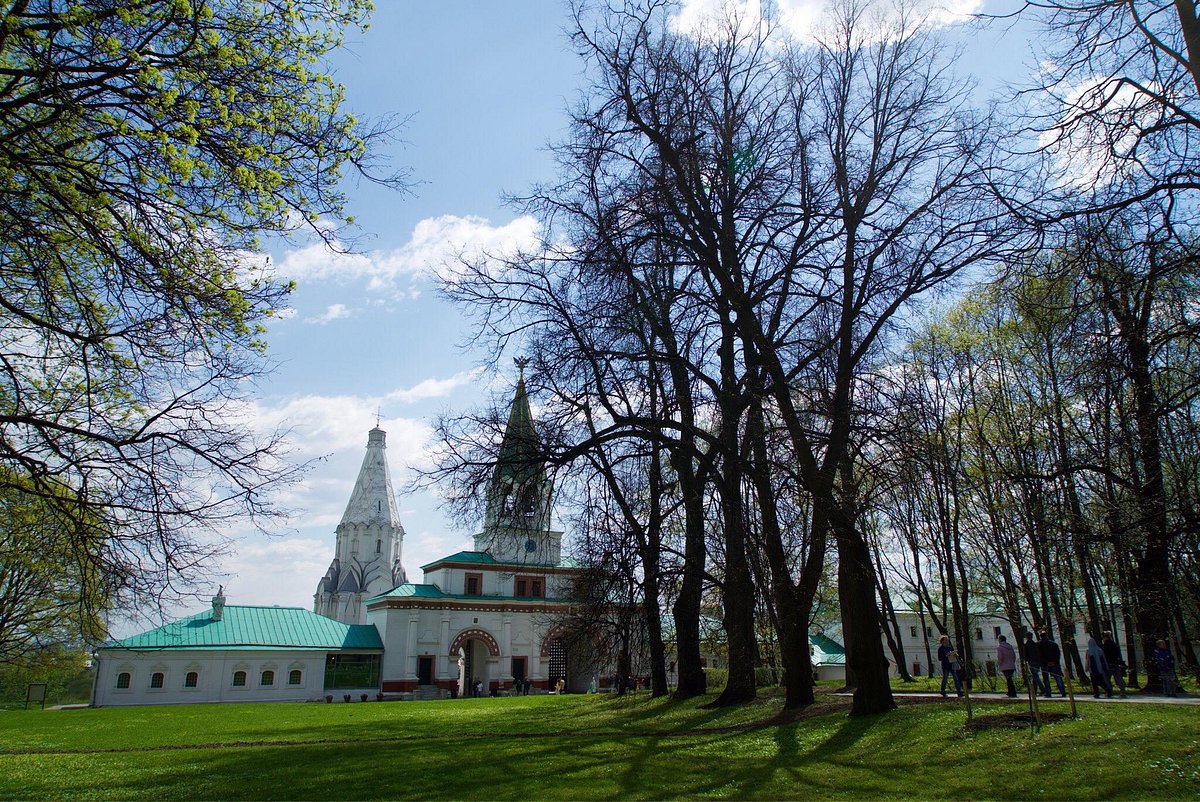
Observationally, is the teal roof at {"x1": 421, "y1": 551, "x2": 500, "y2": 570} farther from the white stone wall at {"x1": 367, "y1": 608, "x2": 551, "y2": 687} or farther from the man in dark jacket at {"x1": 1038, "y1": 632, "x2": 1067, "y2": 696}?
the man in dark jacket at {"x1": 1038, "y1": 632, "x2": 1067, "y2": 696}

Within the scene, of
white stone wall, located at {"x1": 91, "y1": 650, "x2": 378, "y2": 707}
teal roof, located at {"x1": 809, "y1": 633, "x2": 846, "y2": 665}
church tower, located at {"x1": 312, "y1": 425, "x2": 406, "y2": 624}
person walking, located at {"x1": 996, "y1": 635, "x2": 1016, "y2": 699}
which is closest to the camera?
person walking, located at {"x1": 996, "y1": 635, "x2": 1016, "y2": 699}

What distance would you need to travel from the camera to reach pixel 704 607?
3209 centimetres

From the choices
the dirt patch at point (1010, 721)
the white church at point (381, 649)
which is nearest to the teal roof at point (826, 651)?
the white church at point (381, 649)

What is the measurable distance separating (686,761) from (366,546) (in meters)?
64.8

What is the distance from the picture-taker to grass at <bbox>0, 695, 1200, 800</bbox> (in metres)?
9.39

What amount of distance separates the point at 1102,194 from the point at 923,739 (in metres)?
8.40

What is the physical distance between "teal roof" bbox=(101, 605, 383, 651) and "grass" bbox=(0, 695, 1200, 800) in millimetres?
33952

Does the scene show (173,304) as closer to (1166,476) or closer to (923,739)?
(923,739)

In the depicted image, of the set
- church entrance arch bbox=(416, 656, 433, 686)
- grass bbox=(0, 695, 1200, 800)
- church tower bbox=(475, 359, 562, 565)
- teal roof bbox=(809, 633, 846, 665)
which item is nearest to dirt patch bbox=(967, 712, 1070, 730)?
grass bbox=(0, 695, 1200, 800)

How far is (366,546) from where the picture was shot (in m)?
72.2

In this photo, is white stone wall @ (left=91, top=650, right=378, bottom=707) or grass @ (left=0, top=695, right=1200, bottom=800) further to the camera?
white stone wall @ (left=91, top=650, right=378, bottom=707)

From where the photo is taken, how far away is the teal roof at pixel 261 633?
4875 centimetres

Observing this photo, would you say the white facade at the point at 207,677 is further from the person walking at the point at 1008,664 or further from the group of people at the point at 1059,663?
the person walking at the point at 1008,664

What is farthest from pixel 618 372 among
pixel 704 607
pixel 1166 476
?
pixel 704 607
